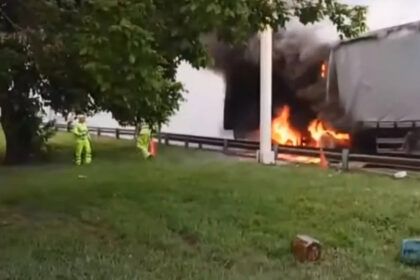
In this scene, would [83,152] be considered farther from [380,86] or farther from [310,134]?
[380,86]

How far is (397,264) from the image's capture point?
24.5ft

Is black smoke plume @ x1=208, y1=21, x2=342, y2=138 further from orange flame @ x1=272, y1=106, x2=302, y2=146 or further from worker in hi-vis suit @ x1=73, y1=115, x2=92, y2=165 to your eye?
worker in hi-vis suit @ x1=73, y1=115, x2=92, y2=165

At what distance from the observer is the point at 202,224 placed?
9.24 m

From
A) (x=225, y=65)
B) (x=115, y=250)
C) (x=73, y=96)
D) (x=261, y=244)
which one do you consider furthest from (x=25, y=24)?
(x=225, y=65)

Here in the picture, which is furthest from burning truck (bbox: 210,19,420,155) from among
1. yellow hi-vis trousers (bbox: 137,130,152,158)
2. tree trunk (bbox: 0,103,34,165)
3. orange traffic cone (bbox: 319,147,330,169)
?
tree trunk (bbox: 0,103,34,165)

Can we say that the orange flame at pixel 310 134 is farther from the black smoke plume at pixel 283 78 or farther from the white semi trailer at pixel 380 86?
the white semi trailer at pixel 380 86

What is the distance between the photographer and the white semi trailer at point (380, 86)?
16594 mm

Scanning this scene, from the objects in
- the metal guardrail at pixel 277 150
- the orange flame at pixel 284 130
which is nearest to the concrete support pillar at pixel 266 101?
the metal guardrail at pixel 277 150

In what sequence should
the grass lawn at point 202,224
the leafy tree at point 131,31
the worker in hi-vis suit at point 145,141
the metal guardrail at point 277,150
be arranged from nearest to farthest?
the leafy tree at point 131,31
the grass lawn at point 202,224
the metal guardrail at point 277,150
the worker in hi-vis suit at point 145,141

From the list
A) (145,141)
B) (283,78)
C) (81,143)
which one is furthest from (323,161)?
(81,143)

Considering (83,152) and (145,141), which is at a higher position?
(145,141)

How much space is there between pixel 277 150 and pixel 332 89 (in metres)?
2.12

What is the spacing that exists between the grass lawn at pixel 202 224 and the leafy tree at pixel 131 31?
1.54 meters

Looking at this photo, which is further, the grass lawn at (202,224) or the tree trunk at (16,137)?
the tree trunk at (16,137)
